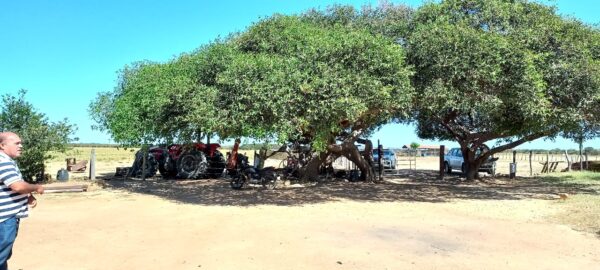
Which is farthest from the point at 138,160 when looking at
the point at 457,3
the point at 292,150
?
the point at 457,3

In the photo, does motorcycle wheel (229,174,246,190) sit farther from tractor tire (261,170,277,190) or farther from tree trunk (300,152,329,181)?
tree trunk (300,152,329,181)

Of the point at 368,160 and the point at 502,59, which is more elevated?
the point at 502,59

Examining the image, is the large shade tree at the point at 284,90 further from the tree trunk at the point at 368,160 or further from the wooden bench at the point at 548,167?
the wooden bench at the point at 548,167

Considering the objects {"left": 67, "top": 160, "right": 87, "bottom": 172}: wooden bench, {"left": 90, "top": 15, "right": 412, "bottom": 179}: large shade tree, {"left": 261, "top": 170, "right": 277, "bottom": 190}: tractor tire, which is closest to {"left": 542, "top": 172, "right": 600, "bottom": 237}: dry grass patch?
{"left": 90, "top": 15, "right": 412, "bottom": 179}: large shade tree

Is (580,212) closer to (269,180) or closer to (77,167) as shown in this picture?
(269,180)

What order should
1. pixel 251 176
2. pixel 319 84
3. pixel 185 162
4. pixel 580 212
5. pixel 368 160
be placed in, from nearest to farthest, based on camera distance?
pixel 580 212 → pixel 319 84 → pixel 251 176 → pixel 368 160 → pixel 185 162

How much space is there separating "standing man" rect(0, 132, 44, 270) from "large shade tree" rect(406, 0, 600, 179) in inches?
430

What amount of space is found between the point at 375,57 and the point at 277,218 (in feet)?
16.8

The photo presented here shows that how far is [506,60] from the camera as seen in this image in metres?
13.4

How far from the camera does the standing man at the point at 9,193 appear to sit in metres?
4.36

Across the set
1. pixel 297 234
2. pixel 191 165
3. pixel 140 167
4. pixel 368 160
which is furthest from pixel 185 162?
pixel 297 234

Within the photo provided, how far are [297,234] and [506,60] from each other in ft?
26.6

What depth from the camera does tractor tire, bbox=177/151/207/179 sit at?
73.6ft

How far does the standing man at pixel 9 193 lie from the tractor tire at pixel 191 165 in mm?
17979
